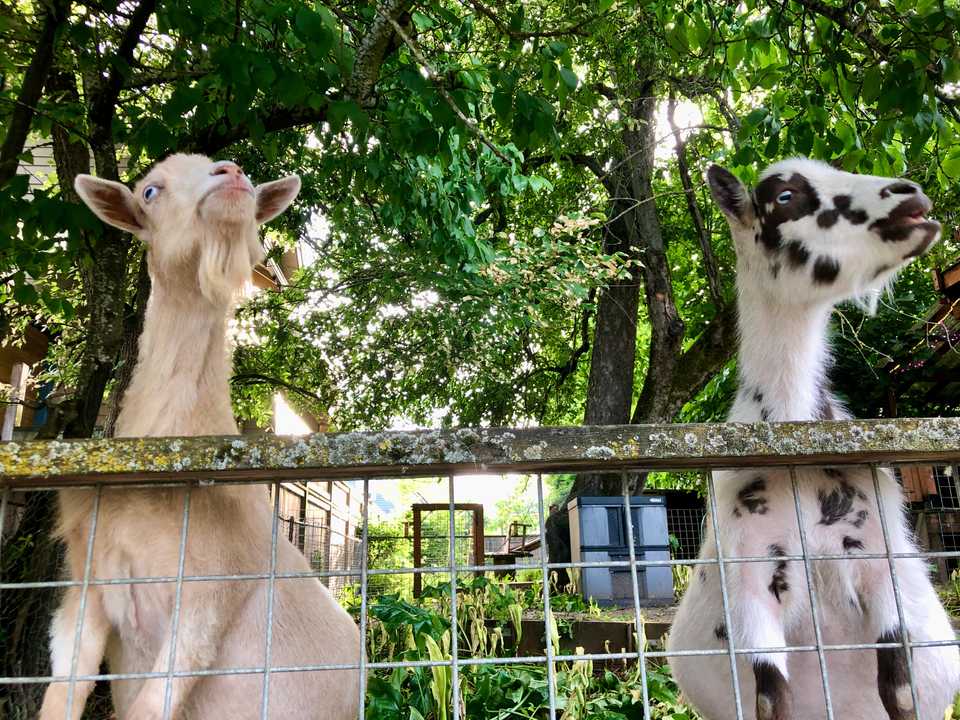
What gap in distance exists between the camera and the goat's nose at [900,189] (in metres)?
2.91

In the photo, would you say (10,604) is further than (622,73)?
No

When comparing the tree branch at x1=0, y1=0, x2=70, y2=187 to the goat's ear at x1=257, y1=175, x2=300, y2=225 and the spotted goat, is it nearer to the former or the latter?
the goat's ear at x1=257, y1=175, x2=300, y2=225

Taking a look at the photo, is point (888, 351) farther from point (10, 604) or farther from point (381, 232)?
point (10, 604)

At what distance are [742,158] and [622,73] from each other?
160 inches

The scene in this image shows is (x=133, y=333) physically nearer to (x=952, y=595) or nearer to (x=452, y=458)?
(x=452, y=458)

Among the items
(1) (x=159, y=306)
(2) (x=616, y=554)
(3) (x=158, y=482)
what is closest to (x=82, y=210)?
(1) (x=159, y=306)

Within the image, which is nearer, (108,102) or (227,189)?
(227,189)

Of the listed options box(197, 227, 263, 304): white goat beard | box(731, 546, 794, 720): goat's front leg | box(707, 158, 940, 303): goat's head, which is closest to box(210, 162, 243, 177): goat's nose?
box(197, 227, 263, 304): white goat beard

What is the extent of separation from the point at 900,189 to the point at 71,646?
3399mm

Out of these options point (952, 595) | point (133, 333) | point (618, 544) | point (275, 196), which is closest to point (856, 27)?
point (275, 196)

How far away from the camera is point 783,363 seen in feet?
9.82

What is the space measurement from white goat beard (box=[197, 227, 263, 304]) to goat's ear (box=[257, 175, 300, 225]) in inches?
20.5

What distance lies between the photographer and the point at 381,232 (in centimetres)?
A: 902

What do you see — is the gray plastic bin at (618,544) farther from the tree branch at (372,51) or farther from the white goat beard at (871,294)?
the tree branch at (372,51)
